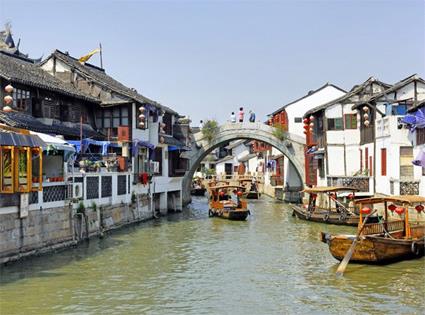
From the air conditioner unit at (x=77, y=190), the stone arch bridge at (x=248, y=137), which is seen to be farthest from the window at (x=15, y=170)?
the stone arch bridge at (x=248, y=137)

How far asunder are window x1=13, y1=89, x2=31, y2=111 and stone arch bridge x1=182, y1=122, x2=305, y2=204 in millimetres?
17482

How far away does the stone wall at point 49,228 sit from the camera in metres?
15.3

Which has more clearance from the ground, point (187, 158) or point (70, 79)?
point (70, 79)

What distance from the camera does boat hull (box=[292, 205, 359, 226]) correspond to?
25.6m

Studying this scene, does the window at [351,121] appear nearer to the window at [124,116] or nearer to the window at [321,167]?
the window at [321,167]

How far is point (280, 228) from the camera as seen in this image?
86.5 ft

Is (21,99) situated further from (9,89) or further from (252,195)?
(252,195)

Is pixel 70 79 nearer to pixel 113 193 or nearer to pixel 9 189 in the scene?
pixel 113 193

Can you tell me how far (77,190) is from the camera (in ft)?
66.1

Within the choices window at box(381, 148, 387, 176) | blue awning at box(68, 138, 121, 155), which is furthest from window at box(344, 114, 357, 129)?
blue awning at box(68, 138, 121, 155)

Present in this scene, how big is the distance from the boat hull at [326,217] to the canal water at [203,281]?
4952 millimetres

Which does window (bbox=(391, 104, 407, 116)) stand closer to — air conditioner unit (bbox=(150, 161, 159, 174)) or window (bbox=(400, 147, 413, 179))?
window (bbox=(400, 147, 413, 179))

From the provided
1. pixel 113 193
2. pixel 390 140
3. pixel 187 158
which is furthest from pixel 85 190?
pixel 187 158

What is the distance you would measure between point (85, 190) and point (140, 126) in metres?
8.15
